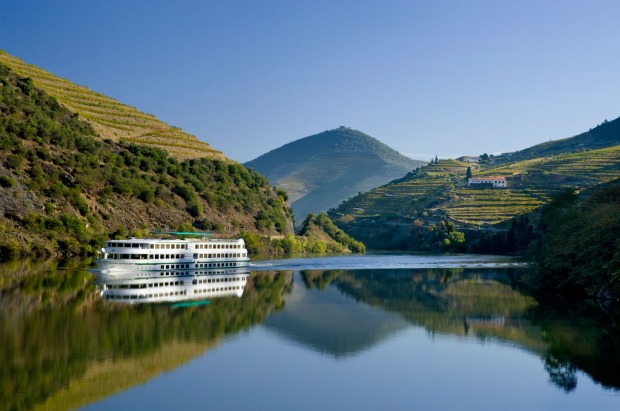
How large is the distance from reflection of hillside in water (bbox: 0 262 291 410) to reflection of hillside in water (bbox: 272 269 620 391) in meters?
4.29

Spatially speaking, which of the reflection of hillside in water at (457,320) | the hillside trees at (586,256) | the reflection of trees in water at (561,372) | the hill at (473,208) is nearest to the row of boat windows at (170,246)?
the reflection of hillside in water at (457,320)

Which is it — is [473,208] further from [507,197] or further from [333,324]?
[333,324]

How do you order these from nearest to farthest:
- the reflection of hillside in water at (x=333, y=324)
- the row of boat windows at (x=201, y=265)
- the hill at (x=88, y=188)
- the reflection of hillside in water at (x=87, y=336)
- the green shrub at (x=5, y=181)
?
the reflection of hillside in water at (x=87, y=336)
the reflection of hillside in water at (x=333, y=324)
the row of boat windows at (x=201, y=265)
the hill at (x=88, y=188)
the green shrub at (x=5, y=181)

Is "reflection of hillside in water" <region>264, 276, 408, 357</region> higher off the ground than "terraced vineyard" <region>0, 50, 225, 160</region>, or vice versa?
"terraced vineyard" <region>0, 50, 225, 160</region>

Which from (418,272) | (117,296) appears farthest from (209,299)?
(418,272)

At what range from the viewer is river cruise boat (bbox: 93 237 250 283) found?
67.9 metres

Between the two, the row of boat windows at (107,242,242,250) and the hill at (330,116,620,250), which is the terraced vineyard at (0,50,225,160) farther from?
the row of boat windows at (107,242,242,250)

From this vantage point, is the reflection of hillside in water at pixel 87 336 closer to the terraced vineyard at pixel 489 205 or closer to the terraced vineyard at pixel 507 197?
the terraced vineyard at pixel 489 205

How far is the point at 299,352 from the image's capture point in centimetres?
3653

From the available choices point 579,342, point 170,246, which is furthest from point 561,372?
point 170,246

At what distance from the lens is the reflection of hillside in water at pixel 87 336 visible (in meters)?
27.0

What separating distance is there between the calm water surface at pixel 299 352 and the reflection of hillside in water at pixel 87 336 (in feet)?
0.27

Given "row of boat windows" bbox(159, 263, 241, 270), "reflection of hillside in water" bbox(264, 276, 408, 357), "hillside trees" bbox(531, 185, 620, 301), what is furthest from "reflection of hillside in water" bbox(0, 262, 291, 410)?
"hillside trees" bbox(531, 185, 620, 301)

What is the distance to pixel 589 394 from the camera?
27.7 meters
